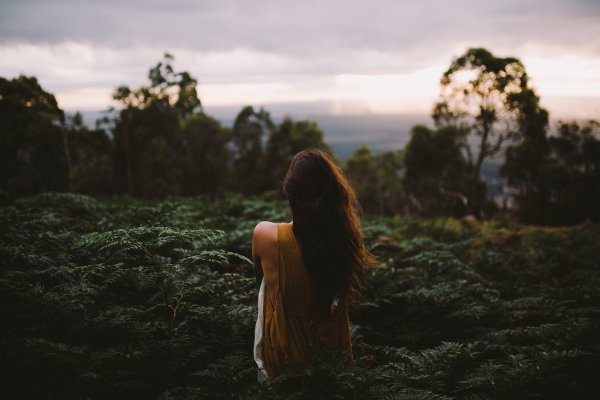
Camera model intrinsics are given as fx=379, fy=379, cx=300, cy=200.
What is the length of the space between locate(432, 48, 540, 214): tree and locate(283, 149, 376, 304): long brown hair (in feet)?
80.3

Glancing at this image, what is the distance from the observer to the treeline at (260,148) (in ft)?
65.2

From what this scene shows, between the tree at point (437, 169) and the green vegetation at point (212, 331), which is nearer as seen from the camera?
the green vegetation at point (212, 331)

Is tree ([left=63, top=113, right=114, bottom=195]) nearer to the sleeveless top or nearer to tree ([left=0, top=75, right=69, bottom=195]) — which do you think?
tree ([left=0, top=75, right=69, bottom=195])

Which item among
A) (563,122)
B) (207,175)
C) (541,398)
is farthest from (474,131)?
(541,398)

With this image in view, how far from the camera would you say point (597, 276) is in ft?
18.5

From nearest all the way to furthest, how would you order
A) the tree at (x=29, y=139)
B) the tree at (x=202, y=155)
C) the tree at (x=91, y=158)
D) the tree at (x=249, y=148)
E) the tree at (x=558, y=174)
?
the tree at (x=558, y=174)
the tree at (x=29, y=139)
the tree at (x=91, y=158)
the tree at (x=202, y=155)
the tree at (x=249, y=148)

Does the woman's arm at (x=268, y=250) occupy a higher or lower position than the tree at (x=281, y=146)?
lower

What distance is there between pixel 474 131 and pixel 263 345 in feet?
84.5

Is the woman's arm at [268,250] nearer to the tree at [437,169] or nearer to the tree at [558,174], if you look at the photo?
the tree at [558,174]

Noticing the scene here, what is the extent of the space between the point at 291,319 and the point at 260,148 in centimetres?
3374

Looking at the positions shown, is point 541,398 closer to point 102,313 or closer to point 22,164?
point 102,313

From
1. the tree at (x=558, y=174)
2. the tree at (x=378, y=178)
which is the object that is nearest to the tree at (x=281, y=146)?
the tree at (x=378, y=178)

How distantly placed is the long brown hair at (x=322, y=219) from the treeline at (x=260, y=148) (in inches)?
707

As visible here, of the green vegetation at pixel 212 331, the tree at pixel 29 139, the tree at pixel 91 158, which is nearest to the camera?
the green vegetation at pixel 212 331
